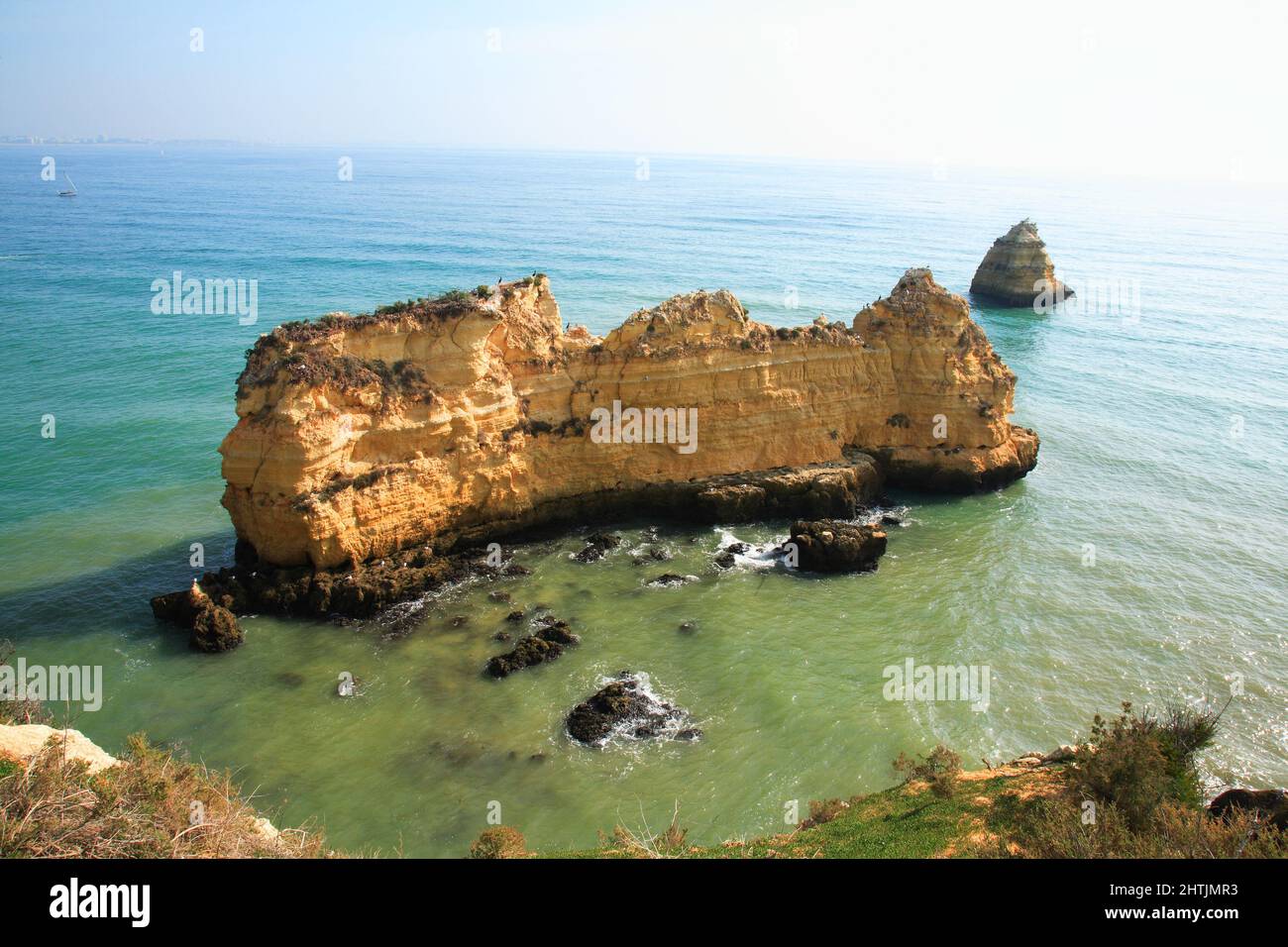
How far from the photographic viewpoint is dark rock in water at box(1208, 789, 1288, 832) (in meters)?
13.6

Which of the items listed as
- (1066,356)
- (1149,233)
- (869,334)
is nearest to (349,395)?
(869,334)

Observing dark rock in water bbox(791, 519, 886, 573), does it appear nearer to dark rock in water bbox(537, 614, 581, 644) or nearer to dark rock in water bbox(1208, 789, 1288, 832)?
dark rock in water bbox(537, 614, 581, 644)

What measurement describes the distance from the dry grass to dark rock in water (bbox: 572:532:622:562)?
43.8 feet

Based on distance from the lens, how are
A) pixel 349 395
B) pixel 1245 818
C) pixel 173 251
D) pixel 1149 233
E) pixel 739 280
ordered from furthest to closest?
pixel 1149 233 < pixel 173 251 < pixel 739 280 < pixel 349 395 < pixel 1245 818

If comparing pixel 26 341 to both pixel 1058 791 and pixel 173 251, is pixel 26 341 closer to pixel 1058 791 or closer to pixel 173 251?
pixel 173 251

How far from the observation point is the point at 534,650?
21641 millimetres

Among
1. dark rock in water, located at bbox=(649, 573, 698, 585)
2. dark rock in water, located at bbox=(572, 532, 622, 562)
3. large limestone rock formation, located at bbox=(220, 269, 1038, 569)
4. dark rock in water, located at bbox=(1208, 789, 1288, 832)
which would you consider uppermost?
large limestone rock formation, located at bbox=(220, 269, 1038, 569)

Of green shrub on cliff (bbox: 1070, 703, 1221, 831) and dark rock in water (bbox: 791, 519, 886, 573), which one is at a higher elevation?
dark rock in water (bbox: 791, 519, 886, 573)

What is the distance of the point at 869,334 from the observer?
3247 centimetres

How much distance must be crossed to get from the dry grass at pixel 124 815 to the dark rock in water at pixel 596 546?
1336 centimetres

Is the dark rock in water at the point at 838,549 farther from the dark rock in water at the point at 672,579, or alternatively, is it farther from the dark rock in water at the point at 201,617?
the dark rock in water at the point at 201,617

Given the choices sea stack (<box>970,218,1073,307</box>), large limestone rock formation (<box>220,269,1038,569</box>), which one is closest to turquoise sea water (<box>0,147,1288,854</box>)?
large limestone rock formation (<box>220,269,1038,569</box>)

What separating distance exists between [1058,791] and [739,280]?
196 feet

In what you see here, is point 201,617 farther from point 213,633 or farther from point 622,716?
point 622,716
